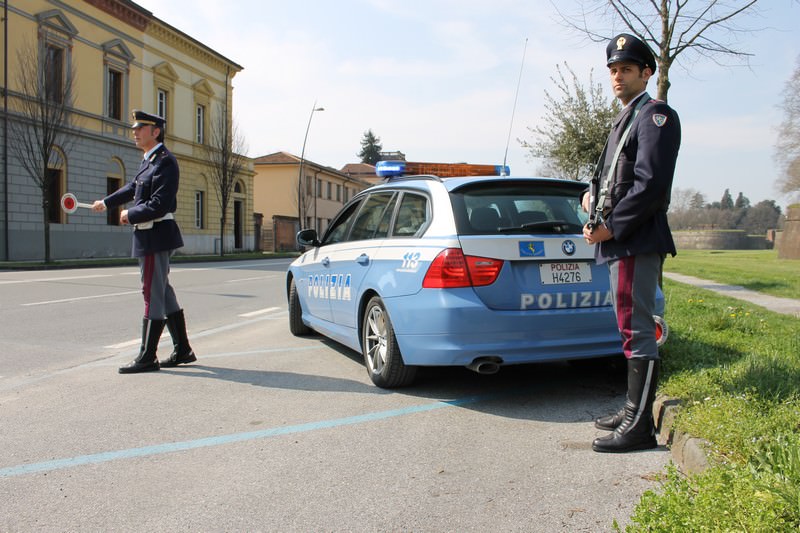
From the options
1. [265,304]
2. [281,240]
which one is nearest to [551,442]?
[265,304]

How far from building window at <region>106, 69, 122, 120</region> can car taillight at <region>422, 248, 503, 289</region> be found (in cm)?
3087

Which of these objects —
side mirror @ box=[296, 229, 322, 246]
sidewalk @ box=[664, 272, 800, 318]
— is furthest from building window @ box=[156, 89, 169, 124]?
side mirror @ box=[296, 229, 322, 246]

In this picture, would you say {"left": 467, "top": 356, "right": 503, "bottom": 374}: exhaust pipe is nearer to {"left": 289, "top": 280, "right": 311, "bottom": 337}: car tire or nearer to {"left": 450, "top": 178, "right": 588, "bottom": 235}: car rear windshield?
{"left": 450, "top": 178, "right": 588, "bottom": 235}: car rear windshield

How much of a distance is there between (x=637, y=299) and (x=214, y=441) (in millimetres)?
2423

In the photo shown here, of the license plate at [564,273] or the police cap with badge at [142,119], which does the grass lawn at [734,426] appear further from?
the police cap with badge at [142,119]

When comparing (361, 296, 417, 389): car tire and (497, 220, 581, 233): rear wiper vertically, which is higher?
(497, 220, 581, 233): rear wiper

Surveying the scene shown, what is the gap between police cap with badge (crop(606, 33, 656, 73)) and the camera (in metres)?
3.41

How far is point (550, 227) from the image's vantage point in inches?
174

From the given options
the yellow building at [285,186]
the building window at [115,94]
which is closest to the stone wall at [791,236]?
the building window at [115,94]

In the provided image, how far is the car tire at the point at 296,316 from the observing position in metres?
7.21

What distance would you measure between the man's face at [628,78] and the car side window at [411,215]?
1625mm

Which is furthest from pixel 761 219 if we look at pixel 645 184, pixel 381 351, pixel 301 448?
pixel 301 448

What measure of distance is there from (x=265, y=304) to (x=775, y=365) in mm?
8370

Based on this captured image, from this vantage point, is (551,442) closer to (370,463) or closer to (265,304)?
(370,463)
